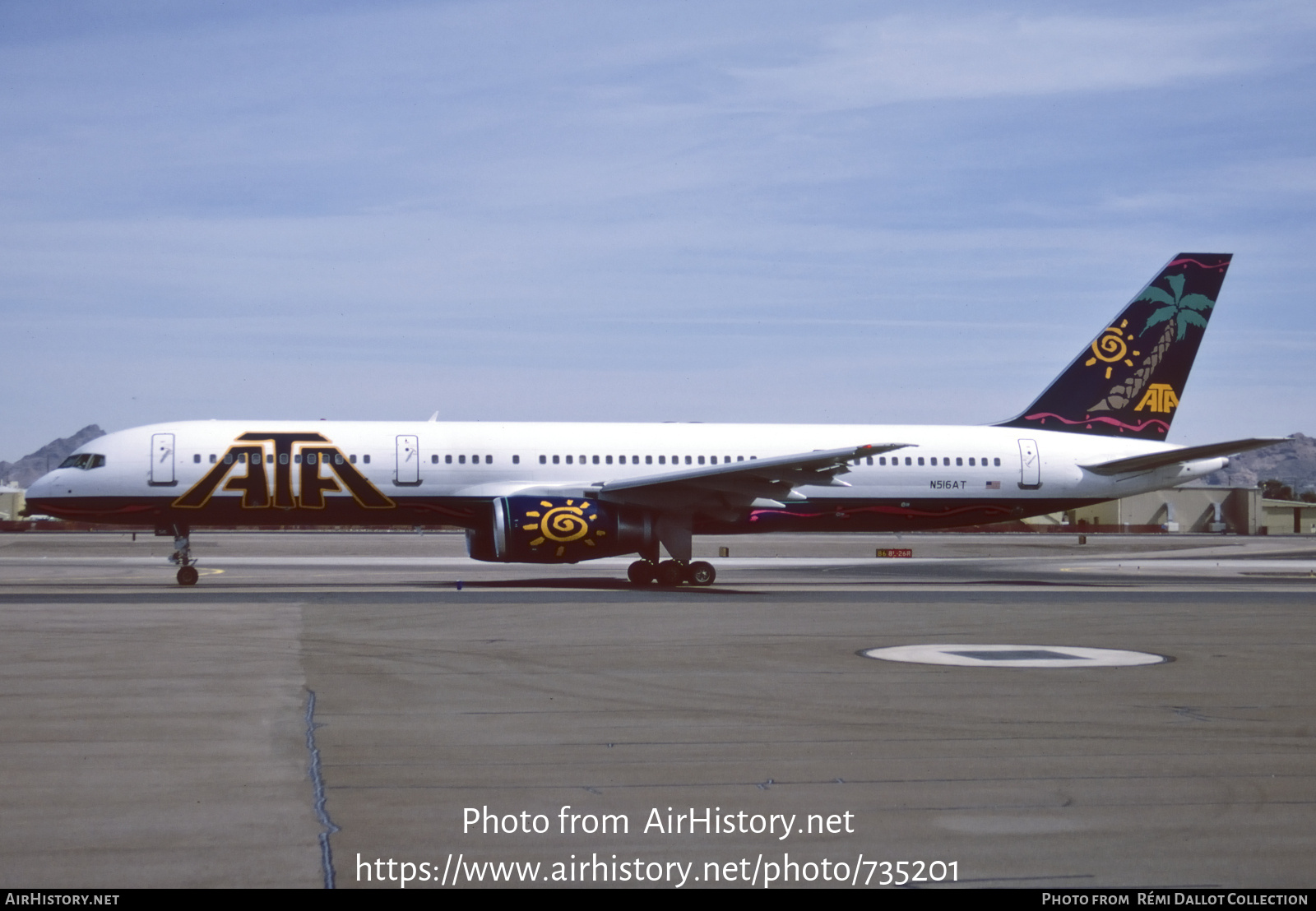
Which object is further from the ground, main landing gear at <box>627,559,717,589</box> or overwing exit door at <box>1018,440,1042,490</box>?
overwing exit door at <box>1018,440,1042,490</box>

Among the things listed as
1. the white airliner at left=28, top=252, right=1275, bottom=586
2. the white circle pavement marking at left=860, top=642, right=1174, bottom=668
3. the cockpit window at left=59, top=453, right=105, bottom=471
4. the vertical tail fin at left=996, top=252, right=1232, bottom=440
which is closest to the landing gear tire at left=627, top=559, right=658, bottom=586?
the white airliner at left=28, top=252, right=1275, bottom=586

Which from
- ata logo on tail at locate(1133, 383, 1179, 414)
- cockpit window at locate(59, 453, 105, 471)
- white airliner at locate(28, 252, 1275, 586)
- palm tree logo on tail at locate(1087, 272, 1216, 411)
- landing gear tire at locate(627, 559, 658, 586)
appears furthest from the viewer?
ata logo on tail at locate(1133, 383, 1179, 414)

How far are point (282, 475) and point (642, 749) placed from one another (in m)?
22.3

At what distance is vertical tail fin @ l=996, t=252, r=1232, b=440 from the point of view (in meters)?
36.8

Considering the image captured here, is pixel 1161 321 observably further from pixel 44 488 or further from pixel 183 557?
pixel 44 488

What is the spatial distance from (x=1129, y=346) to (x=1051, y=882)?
110ft

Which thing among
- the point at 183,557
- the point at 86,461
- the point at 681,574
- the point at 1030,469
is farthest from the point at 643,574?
the point at 86,461

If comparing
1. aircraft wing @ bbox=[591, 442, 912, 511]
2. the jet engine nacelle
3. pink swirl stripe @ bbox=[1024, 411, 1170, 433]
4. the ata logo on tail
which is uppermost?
the ata logo on tail

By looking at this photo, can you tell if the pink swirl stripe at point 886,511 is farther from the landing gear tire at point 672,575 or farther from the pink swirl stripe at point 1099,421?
the pink swirl stripe at point 1099,421

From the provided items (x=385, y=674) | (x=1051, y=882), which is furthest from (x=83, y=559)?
(x=1051, y=882)

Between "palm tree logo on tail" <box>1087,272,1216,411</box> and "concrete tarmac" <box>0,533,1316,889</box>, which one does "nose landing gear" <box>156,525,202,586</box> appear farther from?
"palm tree logo on tail" <box>1087,272,1216,411</box>

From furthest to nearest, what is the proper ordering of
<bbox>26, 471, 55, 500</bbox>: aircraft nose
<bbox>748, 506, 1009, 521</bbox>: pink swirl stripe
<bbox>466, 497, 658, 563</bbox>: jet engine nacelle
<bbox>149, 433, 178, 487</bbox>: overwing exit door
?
1. <bbox>748, 506, 1009, 521</bbox>: pink swirl stripe
2. <bbox>26, 471, 55, 500</bbox>: aircraft nose
3. <bbox>149, 433, 178, 487</bbox>: overwing exit door
4. <bbox>466, 497, 658, 563</bbox>: jet engine nacelle

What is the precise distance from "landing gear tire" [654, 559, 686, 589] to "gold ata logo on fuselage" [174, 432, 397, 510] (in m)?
7.08

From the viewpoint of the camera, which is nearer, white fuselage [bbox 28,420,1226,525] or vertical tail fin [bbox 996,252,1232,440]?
white fuselage [bbox 28,420,1226,525]
